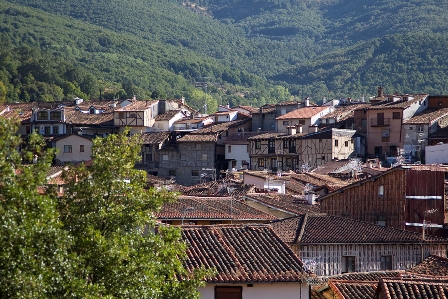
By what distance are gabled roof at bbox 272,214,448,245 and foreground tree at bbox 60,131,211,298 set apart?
42.0ft

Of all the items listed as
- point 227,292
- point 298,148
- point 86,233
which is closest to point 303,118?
point 298,148

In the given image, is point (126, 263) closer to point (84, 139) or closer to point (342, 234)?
point (342, 234)

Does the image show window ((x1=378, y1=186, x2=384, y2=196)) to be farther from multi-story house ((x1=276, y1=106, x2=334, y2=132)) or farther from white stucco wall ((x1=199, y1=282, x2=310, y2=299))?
multi-story house ((x1=276, y1=106, x2=334, y2=132))

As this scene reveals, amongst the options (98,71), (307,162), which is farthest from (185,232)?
(98,71)

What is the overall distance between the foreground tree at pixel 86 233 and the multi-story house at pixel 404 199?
19.8m

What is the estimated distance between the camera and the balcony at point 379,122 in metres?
79.6

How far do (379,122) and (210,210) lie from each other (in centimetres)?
4381

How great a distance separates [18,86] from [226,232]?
112 m

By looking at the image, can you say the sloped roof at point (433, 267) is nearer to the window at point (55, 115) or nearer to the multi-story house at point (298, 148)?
the multi-story house at point (298, 148)

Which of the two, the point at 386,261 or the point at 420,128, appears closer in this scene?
the point at 386,261

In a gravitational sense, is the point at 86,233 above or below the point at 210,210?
above

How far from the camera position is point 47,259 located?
17.6m

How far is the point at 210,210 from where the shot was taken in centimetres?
3828

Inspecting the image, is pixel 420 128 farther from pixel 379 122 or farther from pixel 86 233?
pixel 86 233
